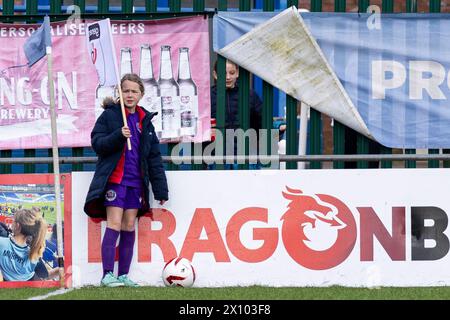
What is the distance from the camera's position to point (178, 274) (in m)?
11.6

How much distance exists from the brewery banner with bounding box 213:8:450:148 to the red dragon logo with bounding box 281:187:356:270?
91cm

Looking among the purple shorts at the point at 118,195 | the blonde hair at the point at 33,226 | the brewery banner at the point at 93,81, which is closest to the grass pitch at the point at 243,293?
the blonde hair at the point at 33,226

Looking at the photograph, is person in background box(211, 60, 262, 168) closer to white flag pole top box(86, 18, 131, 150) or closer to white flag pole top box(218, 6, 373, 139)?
white flag pole top box(218, 6, 373, 139)

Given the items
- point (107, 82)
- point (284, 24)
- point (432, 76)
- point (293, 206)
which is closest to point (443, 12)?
point (432, 76)

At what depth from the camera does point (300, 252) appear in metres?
11.8

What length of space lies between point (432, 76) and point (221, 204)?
89.8 inches

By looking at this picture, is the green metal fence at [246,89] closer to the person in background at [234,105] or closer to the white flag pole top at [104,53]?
the person in background at [234,105]

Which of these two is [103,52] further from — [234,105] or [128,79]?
[234,105]

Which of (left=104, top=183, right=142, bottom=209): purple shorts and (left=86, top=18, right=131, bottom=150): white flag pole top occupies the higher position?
(left=86, top=18, right=131, bottom=150): white flag pole top

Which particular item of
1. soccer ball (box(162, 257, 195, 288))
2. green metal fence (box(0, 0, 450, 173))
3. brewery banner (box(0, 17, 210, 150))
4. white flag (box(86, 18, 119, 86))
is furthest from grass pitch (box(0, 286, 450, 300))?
white flag (box(86, 18, 119, 86))

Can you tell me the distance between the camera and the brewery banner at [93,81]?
40.1ft

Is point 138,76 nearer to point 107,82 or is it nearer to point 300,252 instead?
point 107,82

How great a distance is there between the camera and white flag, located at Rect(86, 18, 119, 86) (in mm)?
11625

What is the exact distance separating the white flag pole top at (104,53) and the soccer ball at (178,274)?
1.09 meters
